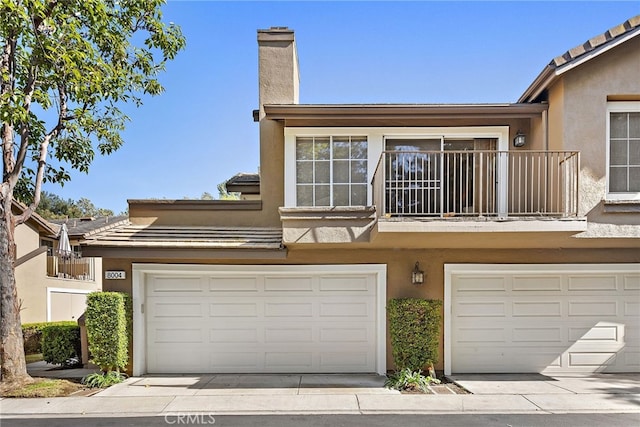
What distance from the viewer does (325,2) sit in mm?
9469

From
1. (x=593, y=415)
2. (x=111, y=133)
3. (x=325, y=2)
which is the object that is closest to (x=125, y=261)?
(x=111, y=133)

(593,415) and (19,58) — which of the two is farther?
(19,58)

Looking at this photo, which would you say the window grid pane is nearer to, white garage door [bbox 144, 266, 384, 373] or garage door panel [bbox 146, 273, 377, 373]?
white garage door [bbox 144, 266, 384, 373]

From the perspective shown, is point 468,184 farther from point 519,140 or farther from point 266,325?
point 266,325

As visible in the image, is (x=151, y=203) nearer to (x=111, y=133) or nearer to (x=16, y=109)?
(x=111, y=133)

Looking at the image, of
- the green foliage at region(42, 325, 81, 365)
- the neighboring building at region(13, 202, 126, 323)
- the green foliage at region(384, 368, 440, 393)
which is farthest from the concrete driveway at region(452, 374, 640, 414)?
the neighboring building at region(13, 202, 126, 323)

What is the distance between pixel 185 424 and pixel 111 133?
661cm

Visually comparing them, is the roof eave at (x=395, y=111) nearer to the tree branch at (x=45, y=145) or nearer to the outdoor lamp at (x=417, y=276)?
the outdoor lamp at (x=417, y=276)

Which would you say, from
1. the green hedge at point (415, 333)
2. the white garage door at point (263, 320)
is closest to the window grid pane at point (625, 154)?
the green hedge at point (415, 333)

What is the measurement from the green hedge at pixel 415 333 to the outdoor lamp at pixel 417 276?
0.57 m

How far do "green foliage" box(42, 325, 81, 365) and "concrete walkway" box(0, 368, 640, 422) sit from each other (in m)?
2.48

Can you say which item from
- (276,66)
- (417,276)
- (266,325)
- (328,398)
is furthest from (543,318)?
(276,66)

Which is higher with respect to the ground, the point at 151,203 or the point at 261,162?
the point at 261,162

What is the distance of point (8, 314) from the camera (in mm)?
7312
